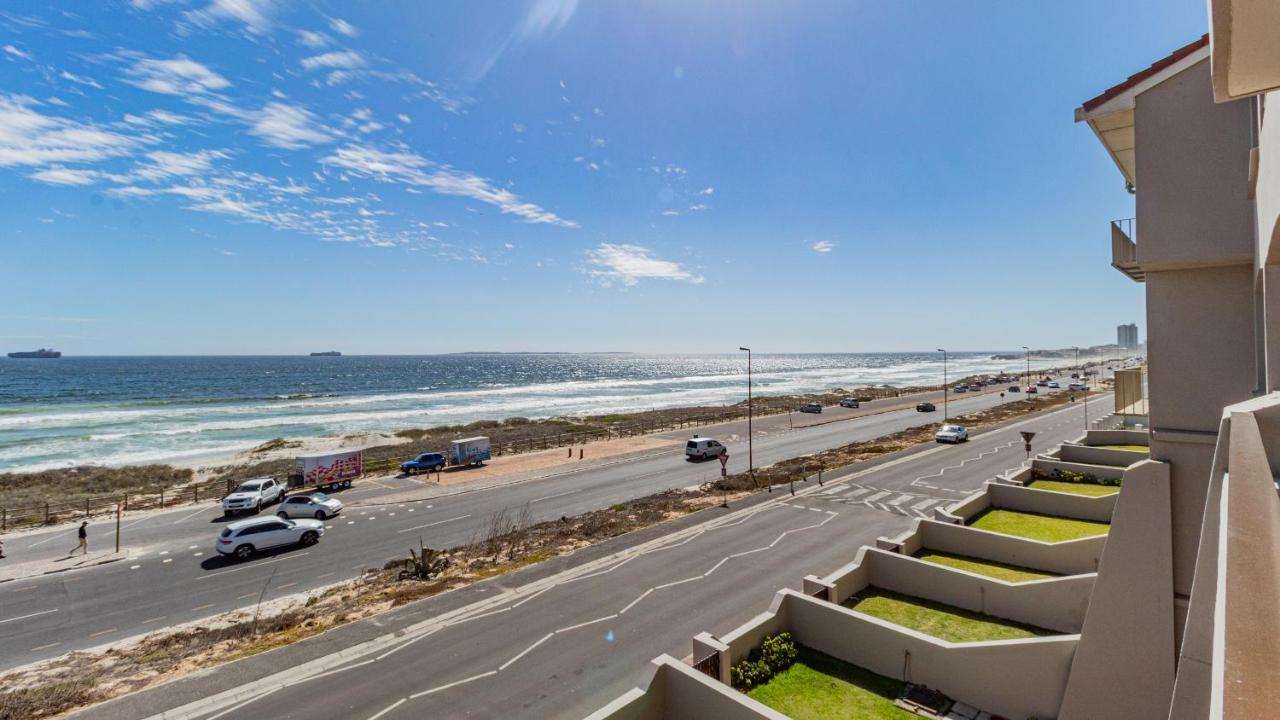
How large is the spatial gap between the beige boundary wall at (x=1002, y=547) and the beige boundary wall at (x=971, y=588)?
1.20m

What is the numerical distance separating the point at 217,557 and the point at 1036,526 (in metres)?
32.8

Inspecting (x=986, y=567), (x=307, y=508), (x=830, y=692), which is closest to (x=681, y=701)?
(x=830, y=692)

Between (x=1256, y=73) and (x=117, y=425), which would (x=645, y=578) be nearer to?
(x=1256, y=73)

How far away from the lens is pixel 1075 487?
21.6 m

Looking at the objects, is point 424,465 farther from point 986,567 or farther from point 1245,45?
point 1245,45

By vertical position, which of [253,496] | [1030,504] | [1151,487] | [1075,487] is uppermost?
[1151,487]

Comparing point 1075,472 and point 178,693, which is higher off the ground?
point 1075,472

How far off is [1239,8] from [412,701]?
1664cm

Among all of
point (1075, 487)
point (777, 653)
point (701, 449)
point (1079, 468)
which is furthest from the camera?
point (701, 449)

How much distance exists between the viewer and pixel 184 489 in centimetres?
3947

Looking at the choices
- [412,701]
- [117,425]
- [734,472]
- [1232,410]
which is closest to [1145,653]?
[1232,410]

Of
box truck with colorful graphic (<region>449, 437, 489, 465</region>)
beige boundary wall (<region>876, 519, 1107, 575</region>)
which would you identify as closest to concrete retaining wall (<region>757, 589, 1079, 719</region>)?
beige boundary wall (<region>876, 519, 1107, 575</region>)

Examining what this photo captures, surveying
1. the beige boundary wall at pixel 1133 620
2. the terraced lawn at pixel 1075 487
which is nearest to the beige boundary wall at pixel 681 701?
the beige boundary wall at pixel 1133 620

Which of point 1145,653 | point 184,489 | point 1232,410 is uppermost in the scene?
point 1232,410
